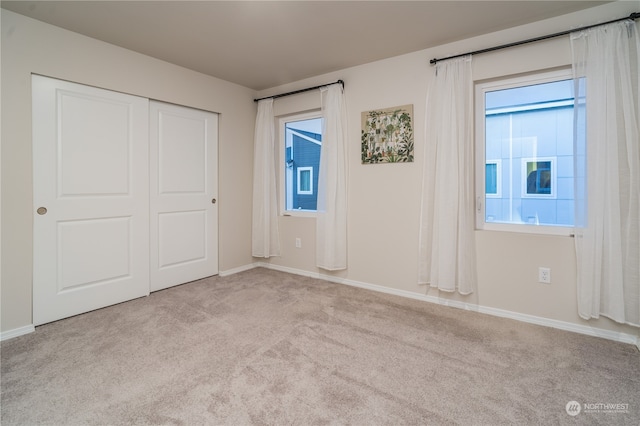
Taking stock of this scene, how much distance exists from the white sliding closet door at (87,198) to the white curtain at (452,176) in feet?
9.65

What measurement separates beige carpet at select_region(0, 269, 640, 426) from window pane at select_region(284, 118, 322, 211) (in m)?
1.68

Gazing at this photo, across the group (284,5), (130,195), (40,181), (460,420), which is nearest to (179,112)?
(130,195)

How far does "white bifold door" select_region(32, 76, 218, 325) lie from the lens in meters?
2.49

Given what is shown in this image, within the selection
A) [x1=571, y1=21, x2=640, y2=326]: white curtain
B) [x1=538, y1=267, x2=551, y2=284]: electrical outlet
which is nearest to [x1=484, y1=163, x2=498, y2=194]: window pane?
[x1=571, y1=21, x2=640, y2=326]: white curtain

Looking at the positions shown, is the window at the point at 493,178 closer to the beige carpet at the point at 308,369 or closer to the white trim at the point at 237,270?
the beige carpet at the point at 308,369

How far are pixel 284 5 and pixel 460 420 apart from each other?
9.37 ft

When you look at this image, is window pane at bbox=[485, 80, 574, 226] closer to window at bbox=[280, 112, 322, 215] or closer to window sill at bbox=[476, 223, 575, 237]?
window sill at bbox=[476, 223, 575, 237]

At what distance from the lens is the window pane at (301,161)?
3.92 meters

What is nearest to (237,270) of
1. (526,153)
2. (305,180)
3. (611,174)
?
(305,180)

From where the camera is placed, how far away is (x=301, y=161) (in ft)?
13.4

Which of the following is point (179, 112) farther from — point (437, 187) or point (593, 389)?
point (593, 389)

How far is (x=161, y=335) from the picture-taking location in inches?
89.6

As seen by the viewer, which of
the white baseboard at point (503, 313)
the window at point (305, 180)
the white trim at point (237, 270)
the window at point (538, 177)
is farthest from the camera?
the window at point (305, 180)

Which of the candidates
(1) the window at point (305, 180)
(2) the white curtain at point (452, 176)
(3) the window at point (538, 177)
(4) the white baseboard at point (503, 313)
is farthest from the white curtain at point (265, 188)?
(3) the window at point (538, 177)
